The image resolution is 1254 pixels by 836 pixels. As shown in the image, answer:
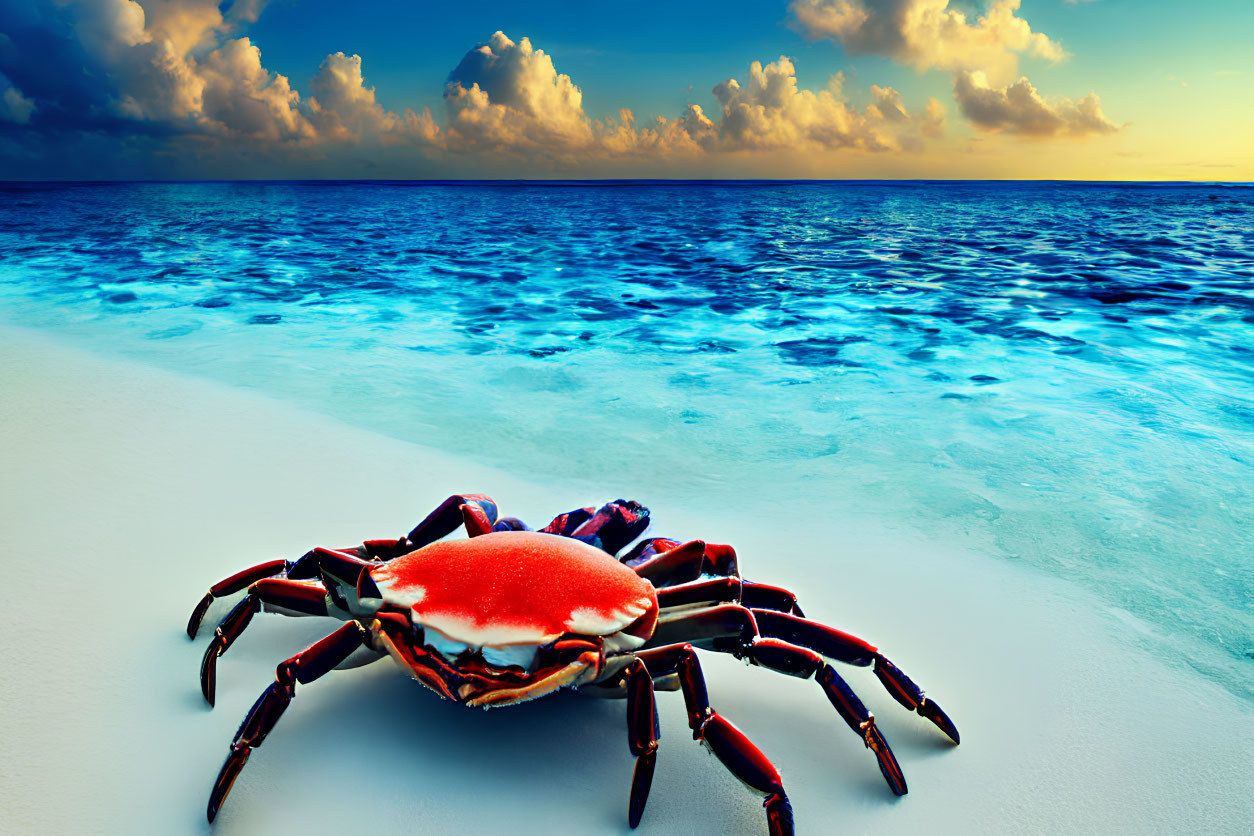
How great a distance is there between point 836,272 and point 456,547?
55.0ft

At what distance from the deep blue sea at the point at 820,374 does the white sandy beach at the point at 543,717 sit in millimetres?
582

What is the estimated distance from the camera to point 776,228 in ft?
112

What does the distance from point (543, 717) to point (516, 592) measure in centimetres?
57

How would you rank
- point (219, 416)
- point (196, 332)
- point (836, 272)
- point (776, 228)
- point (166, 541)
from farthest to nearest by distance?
point (776, 228)
point (836, 272)
point (196, 332)
point (219, 416)
point (166, 541)

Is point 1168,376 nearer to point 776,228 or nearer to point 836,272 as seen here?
point 836,272

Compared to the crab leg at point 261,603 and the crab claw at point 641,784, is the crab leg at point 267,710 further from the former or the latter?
the crab claw at point 641,784

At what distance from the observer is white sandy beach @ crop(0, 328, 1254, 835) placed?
2172 mm

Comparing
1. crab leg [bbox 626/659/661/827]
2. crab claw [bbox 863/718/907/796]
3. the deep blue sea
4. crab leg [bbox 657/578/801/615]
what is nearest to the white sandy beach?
crab claw [bbox 863/718/907/796]

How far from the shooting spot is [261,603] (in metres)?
2.52

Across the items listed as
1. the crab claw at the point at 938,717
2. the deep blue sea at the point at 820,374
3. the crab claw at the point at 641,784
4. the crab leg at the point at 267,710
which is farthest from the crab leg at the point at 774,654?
the deep blue sea at the point at 820,374

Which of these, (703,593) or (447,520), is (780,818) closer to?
(703,593)

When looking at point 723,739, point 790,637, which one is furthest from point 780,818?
point 790,637

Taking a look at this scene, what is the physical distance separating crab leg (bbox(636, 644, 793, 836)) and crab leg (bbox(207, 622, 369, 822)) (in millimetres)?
911

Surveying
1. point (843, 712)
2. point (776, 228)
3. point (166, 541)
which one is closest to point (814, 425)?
point (843, 712)
